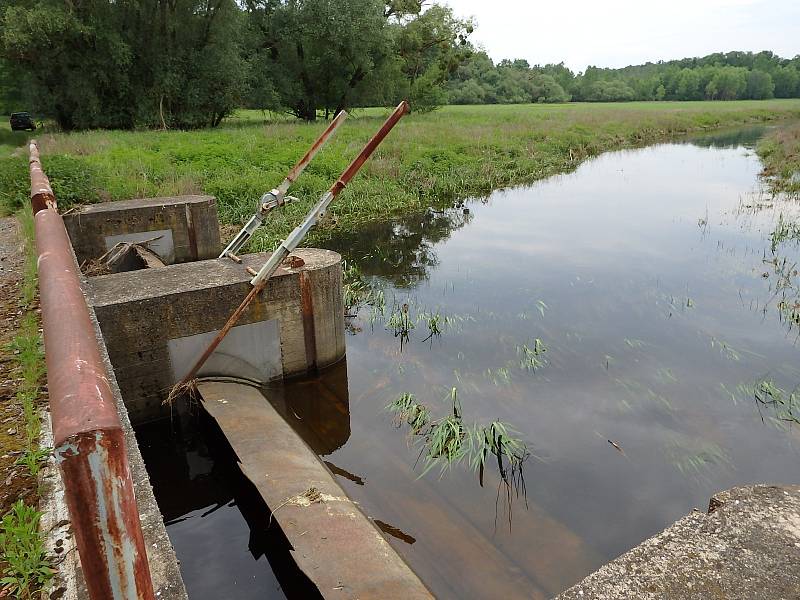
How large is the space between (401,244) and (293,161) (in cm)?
678

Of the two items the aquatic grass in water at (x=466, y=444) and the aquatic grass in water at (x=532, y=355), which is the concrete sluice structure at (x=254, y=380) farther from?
the aquatic grass in water at (x=532, y=355)

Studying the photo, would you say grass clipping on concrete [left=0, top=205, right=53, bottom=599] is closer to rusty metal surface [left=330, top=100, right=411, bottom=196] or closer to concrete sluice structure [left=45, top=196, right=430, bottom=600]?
concrete sluice structure [left=45, top=196, right=430, bottom=600]

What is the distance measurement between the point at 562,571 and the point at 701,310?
21.7 feet

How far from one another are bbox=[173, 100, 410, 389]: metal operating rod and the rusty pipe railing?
425 cm

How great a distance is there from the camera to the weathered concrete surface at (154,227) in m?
Answer: 9.55

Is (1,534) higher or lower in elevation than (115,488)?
lower

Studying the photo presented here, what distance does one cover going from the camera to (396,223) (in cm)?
1647

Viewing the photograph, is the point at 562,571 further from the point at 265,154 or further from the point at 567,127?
the point at 567,127

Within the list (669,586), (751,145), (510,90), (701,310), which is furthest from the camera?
(510,90)

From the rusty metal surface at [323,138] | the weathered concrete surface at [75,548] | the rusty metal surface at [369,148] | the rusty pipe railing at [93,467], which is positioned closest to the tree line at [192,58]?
the rusty metal surface at [323,138]

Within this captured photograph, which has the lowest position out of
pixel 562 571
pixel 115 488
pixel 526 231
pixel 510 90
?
pixel 562 571

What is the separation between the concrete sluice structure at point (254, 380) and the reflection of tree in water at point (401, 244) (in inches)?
178

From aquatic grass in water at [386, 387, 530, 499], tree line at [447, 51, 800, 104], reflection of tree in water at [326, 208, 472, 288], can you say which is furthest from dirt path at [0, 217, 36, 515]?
tree line at [447, 51, 800, 104]

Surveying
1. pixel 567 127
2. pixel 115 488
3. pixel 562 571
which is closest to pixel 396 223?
pixel 562 571
